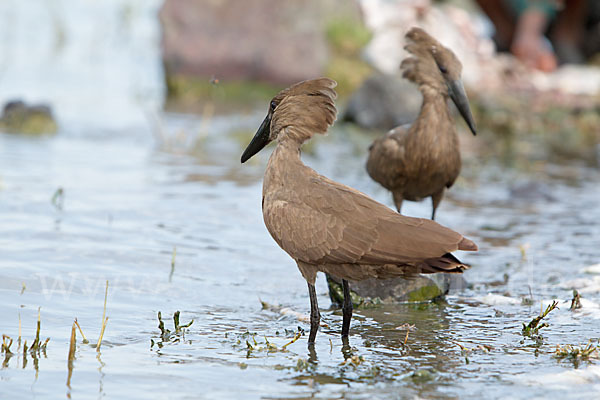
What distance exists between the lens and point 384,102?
50.6 ft

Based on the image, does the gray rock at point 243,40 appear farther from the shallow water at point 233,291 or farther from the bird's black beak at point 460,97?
the bird's black beak at point 460,97


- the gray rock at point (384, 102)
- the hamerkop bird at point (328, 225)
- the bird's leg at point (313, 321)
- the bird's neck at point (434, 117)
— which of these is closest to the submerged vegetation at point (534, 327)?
the hamerkop bird at point (328, 225)

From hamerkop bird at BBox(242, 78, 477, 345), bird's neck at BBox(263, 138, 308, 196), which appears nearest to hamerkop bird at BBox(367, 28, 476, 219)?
hamerkop bird at BBox(242, 78, 477, 345)

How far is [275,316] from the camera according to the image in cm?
606

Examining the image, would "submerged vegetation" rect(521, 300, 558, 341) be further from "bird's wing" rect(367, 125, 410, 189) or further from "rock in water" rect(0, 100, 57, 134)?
"rock in water" rect(0, 100, 57, 134)

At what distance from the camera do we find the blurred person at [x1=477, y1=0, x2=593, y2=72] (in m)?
20.4

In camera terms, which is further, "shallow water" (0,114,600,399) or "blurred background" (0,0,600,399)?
"blurred background" (0,0,600,399)

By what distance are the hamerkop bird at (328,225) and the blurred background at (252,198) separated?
1.71 feet

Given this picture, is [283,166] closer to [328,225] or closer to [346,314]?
[328,225]

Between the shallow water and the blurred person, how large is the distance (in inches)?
350

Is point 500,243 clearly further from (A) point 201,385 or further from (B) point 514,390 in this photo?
(A) point 201,385

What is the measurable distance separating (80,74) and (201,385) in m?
17.0

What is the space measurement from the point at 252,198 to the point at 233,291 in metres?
3.49

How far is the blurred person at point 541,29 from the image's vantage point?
20.4 m
